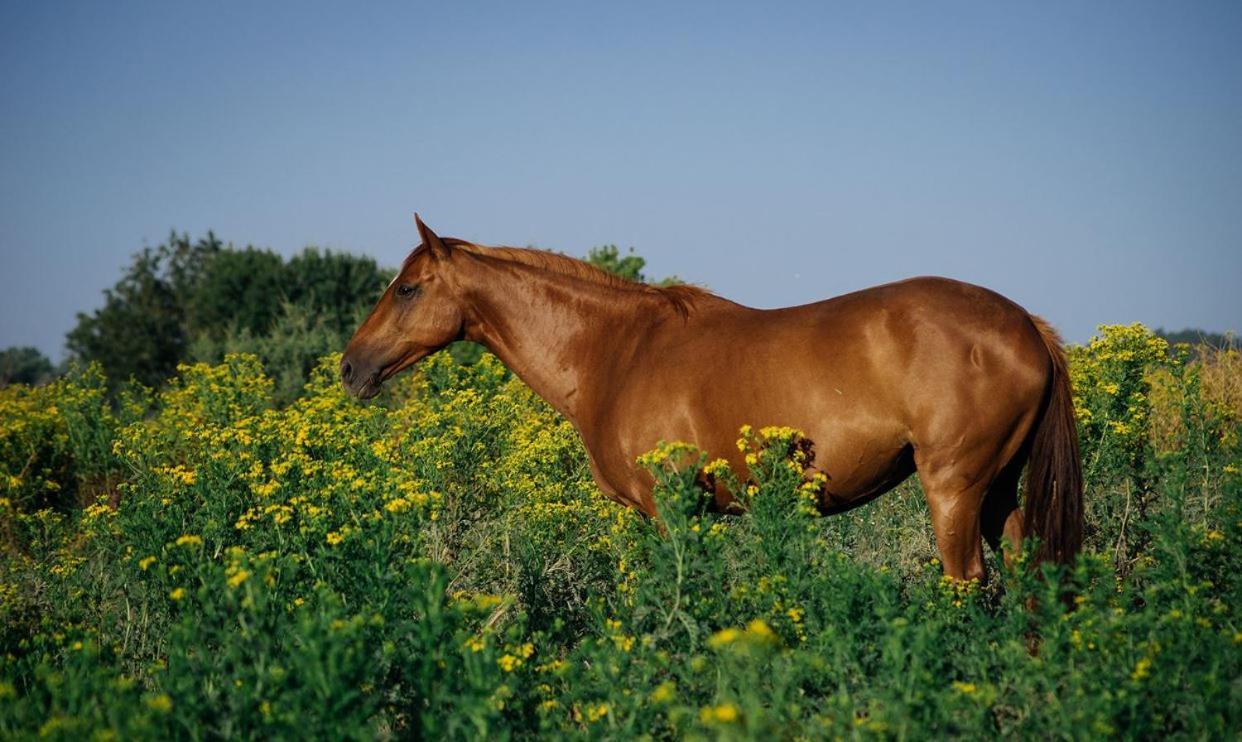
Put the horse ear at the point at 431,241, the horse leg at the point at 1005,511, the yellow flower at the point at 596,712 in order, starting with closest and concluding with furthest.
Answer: the yellow flower at the point at 596,712 → the horse leg at the point at 1005,511 → the horse ear at the point at 431,241

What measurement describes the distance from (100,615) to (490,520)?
2.76 m

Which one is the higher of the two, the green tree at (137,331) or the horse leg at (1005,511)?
the green tree at (137,331)

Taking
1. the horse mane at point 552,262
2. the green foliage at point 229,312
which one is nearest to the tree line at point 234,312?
the green foliage at point 229,312

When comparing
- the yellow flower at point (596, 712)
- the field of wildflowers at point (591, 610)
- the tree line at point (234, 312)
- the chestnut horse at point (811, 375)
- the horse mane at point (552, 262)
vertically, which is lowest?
the yellow flower at point (596, 712)

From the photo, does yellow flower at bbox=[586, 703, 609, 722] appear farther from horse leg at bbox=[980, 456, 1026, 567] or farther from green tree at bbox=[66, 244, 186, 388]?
green tree at bbox=[66, 244, 186, 388]

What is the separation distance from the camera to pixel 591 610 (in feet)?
14.3

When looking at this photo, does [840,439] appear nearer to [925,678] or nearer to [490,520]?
[925,678]

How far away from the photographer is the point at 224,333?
81.4 ft

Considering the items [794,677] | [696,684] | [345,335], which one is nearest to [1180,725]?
[794,677]

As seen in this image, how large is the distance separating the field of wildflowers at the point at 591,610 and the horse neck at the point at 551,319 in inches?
35.0

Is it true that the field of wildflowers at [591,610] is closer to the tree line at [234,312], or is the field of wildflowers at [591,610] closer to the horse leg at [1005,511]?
the horse leg at [1005,511]

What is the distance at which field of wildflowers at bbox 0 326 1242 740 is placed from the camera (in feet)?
10.5

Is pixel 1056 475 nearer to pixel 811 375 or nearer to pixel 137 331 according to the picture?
pixel 811 375

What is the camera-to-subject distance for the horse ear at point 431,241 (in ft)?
19.4
